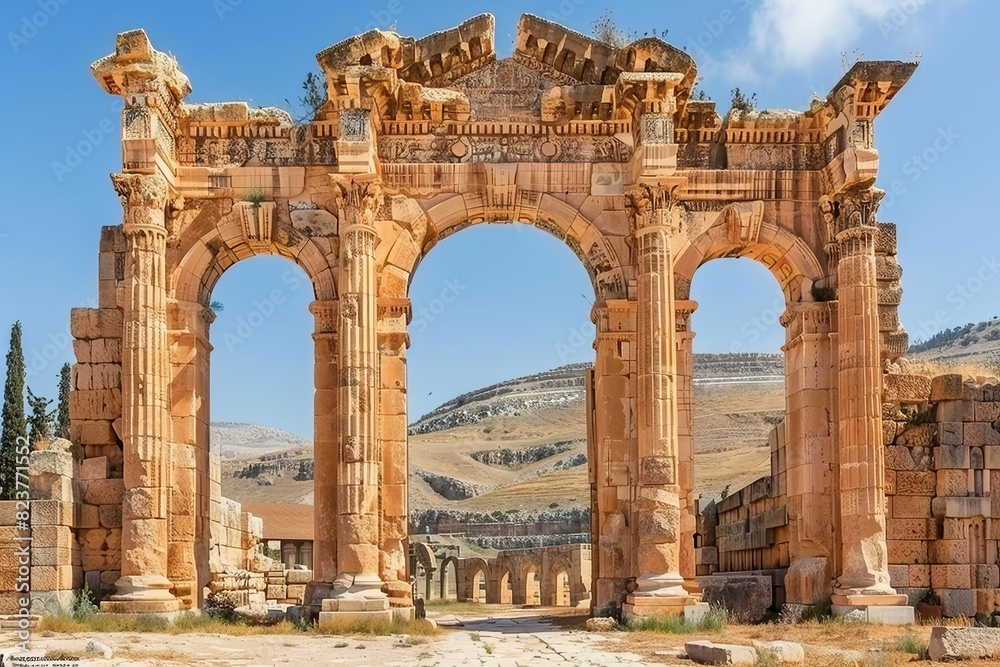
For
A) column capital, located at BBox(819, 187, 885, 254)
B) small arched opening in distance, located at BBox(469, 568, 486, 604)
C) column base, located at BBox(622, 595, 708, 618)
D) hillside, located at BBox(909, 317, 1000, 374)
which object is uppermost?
hillside, located at BBox(909, 317, 1000, 374)

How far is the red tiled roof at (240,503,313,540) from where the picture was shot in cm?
4150

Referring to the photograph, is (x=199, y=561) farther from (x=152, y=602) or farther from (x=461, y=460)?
(x=461, y=460)

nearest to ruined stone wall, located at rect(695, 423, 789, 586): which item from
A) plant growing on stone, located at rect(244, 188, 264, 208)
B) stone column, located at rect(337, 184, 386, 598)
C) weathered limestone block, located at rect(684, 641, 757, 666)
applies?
stone column, located at rect(337, 184, 386, 598)

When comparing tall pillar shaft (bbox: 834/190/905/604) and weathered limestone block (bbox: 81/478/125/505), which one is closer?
tall pillar shaft (bbox: 834/190/905/604)

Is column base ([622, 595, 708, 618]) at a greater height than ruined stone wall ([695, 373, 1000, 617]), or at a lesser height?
lesser

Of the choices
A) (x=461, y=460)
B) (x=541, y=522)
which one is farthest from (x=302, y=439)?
(x=541, y=522)

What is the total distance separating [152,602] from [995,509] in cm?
1168

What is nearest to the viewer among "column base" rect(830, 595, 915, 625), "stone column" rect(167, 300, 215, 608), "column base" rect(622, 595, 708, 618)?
"column base" rect(622, 595, 708, 618)

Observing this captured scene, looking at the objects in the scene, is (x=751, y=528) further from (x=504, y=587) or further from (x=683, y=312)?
(x=504, y=587)

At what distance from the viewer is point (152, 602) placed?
51.5ft

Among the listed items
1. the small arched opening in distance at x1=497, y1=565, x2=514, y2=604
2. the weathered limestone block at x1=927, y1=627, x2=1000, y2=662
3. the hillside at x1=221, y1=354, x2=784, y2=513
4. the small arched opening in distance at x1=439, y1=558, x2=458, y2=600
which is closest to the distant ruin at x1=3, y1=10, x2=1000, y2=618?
the weathered limestone block at x1=927, y1=627, x2=1000, y2=662

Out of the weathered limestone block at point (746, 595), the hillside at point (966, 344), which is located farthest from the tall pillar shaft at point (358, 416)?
the hillside at point (966, 344)

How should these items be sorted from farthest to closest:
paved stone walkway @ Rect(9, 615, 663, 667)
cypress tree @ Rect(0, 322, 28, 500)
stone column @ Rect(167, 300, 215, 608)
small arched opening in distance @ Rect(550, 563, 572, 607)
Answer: small arched opening in distance @ Rect(550, 563, 572, 607) → cypress tree @ Rect(0, 322, 28, 500) → stone column @ Rect(167, 300, 215, 608) → paved stone walkway @ Rect(9, 615, 663, 667)

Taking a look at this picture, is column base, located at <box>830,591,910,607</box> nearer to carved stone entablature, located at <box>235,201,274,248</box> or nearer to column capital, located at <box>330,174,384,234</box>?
column capital, located at <box>330,174,384,234</box>
